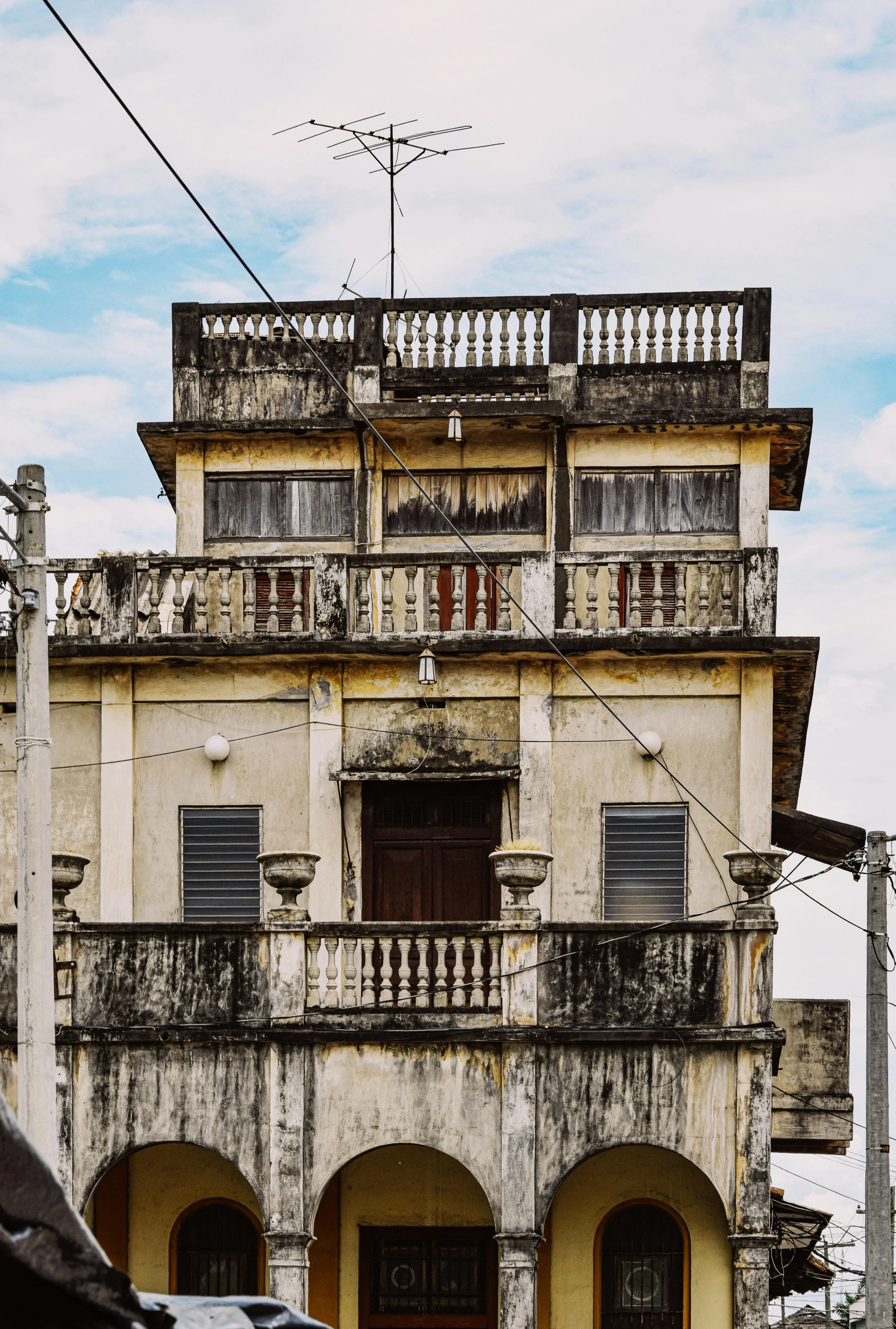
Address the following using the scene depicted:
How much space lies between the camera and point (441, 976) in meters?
18.2

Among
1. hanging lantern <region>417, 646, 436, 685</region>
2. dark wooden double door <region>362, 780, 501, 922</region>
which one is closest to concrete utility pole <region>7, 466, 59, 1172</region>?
hanging lantern <region>417, 646, 436, 685</region>

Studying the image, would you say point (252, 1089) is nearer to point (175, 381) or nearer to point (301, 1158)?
point (301, 1158)

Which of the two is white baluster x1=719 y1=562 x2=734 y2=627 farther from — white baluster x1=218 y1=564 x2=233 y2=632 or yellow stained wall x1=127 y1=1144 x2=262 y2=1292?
yellow stained wall x1=127 y1=1144 x2=262 y2=1292

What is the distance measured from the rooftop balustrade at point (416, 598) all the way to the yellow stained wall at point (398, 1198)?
17.9ft

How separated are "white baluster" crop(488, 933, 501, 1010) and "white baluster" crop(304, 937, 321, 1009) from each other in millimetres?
1619

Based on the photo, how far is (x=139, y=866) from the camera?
2139 cm

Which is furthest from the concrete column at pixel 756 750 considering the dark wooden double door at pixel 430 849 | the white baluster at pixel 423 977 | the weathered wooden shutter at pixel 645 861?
the white baluster at pixel 423 977

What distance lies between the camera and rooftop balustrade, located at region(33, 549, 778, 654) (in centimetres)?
2081

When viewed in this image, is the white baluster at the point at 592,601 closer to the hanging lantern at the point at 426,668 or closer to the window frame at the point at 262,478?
the hanging lantern at the point at 426,668

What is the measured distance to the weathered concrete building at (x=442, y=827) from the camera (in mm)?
18156

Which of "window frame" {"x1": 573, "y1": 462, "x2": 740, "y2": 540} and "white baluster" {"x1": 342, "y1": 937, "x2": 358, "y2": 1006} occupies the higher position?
"window frame" {"x1": 573, "y1": 462, "x2": 740, "y2": 540}

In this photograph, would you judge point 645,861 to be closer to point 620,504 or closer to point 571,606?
point 571,606

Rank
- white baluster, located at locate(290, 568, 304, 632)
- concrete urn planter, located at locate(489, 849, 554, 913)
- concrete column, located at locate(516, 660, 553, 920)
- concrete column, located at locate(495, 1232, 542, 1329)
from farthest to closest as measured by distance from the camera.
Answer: white baluster, located at locate(290, 568, 304, 632)
concrete column, located at locate(516, 660, 553, 920)
concrete urn planter, located at locate(489, 849, 554, 913)
concrete column, located at locate(495, 1232, 542, 1329)

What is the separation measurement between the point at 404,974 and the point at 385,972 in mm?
202
